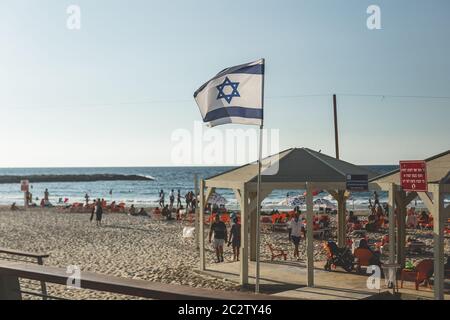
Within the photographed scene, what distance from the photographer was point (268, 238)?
2155cm

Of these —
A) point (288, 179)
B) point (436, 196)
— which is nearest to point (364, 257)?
point (288, 179)

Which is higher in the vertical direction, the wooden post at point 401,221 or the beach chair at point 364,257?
the wooden post at point 401,221

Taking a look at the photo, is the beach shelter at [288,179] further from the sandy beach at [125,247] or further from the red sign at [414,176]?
the red sign at [414,176]

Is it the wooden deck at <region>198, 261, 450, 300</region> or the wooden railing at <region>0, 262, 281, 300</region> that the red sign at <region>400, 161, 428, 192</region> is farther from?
the wooden railing at <region>0, 262, 281, 300</region>

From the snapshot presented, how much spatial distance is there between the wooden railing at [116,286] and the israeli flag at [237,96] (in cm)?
623

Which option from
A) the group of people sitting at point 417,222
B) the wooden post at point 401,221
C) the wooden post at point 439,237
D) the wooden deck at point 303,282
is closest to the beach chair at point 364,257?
the wooden deck at point 303,282

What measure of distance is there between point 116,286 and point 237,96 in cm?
696

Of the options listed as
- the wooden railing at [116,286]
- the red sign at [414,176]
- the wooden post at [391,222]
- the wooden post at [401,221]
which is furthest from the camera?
the wooden post at [401,221]

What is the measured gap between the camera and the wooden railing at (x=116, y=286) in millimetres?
2314

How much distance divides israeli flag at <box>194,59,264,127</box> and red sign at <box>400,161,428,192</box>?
9.56 feet

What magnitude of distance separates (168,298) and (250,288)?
9.17m

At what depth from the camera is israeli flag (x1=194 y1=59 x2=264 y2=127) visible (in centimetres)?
904

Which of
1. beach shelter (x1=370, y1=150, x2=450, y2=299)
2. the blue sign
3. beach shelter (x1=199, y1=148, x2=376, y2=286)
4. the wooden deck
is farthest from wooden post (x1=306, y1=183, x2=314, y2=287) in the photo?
beach shelter (x1=370, y1=150, x2=450, y2=299)
